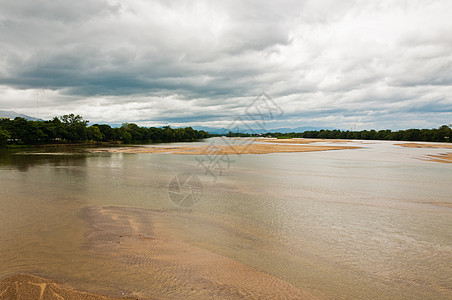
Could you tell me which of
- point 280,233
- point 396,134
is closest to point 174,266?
point 280,233

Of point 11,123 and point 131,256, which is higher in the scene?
point 11,123

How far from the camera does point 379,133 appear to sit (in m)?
156

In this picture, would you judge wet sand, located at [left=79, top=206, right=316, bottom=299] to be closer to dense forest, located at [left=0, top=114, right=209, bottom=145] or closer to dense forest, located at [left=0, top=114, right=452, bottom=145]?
dense forest, located at [left=0, top=114, right=452, bottom=145]

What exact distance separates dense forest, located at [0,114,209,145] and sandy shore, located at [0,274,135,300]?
76232mm

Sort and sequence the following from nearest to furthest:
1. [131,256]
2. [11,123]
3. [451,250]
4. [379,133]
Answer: [131,256] < [451,250] < [11,123] < [379,133]

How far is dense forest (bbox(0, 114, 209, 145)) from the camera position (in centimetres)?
6975

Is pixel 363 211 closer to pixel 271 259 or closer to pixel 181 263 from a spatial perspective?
pixel 271 259

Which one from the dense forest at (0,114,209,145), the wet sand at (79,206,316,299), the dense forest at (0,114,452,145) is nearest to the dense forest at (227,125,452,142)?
the dense forest at (0,114,452,145)

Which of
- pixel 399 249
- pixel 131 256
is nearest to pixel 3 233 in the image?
pixel 131 256

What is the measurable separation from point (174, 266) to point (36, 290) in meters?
2.85

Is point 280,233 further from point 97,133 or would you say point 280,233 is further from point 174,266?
point 97,133

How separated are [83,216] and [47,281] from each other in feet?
16.8

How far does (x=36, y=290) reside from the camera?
16.9 ft

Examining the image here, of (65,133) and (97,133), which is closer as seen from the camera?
(65,133)
